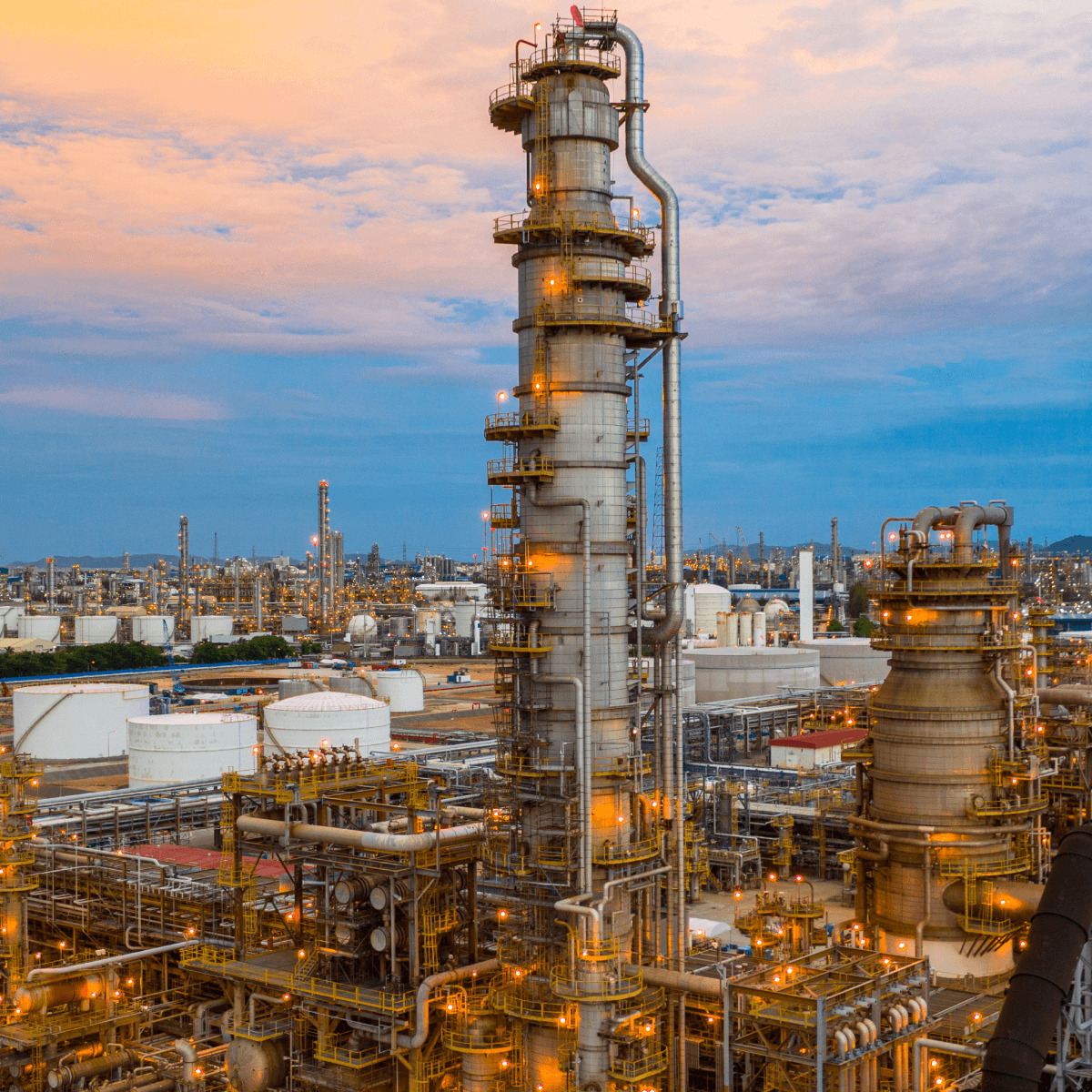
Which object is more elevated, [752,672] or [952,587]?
[952,587]

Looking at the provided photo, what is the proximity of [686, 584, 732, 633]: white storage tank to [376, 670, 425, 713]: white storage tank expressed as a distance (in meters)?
41.5

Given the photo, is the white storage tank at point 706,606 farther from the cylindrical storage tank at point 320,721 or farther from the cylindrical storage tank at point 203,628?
the cylindrical storage tank at point 203,628

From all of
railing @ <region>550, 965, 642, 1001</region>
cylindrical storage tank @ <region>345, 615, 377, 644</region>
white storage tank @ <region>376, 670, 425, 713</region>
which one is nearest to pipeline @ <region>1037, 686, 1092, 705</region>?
railing @ <region>550, 965, 642, 1001</region>

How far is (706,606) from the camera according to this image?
150m

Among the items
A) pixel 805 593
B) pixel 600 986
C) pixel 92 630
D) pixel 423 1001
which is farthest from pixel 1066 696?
pixel 92 630

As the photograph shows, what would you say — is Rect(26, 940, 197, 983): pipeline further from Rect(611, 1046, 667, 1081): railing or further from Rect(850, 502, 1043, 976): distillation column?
Rect(850, 502, 1043, 976): distillation column

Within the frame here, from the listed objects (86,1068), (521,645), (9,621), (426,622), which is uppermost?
(521,645)

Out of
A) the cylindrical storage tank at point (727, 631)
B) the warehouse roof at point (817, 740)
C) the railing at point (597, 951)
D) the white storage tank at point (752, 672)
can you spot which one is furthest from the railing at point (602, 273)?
the cylindrical storage tank at point (727, 631)

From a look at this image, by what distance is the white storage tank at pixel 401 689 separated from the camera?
11238 cm

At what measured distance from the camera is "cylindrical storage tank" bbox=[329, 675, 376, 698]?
97375 millimetres

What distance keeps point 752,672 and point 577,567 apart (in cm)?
6355

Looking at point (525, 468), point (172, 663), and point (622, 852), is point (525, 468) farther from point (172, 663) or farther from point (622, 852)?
point (172, 663)

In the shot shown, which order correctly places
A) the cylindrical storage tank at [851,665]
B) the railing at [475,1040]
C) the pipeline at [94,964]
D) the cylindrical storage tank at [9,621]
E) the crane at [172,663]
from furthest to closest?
the cylindrical storage tank at [9,621] → the crane at [172,663] → the cylindrical storage tank at [851,665] → the pipeline at [94,964] → the railing at [475,1040]

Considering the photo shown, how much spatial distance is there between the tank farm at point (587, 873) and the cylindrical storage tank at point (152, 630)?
156m
